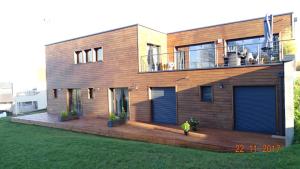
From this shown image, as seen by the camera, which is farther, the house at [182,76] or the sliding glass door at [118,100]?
the sliding glass door at [118,100]

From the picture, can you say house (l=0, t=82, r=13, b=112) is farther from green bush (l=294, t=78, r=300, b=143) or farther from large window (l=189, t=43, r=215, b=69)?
green bush (l=294, t=78, r=300, b=143)

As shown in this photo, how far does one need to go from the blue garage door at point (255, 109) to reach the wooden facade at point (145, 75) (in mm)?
288

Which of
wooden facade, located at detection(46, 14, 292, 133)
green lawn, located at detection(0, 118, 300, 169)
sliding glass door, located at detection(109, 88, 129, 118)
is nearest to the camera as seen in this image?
green lawn, located at detection(0, 118, 300, 169)

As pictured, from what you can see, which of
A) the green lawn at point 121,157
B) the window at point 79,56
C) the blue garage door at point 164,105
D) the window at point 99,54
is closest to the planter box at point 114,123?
the blue garage door at point 164,105

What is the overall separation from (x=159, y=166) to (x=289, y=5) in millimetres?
12392

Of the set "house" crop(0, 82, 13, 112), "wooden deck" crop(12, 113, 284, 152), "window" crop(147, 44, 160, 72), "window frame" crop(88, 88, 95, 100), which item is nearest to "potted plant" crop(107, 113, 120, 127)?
"wooden deck" crop(12, 113, 284, 152)

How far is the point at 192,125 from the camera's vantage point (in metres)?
9.98

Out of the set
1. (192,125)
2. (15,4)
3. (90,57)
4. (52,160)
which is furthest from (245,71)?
(15,4)

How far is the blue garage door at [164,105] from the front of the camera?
464 inches

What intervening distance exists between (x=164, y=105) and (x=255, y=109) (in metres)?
4.71

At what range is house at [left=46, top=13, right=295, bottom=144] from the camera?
9172 mm

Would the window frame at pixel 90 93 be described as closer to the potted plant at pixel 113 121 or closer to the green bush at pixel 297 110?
the potted plant at pixel 113 121

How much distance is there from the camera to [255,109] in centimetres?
945

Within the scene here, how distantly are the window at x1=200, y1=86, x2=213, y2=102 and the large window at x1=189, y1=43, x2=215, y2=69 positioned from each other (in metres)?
3.46
